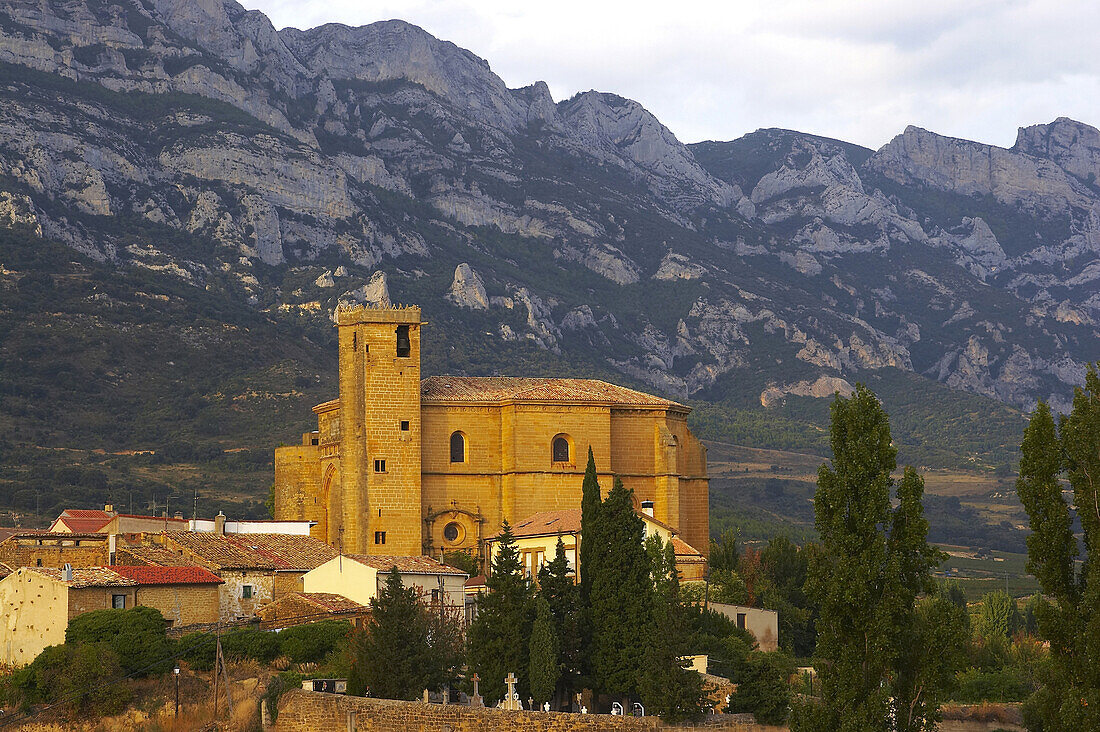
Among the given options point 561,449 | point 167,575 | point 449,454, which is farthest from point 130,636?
point 561,449

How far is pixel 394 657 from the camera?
123ft

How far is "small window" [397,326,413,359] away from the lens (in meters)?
65.1

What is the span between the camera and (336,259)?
502ft

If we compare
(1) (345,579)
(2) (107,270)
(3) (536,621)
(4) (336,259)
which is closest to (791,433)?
(4) (336,259)

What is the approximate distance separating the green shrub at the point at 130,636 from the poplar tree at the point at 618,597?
474 inches

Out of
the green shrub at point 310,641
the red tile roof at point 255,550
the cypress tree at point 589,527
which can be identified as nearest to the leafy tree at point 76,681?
the green shrub at point 310,641

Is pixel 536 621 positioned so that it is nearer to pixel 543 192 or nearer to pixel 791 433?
pixel 791 433

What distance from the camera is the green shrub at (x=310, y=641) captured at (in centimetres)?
4441

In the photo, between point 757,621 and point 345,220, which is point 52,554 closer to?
point 757,621

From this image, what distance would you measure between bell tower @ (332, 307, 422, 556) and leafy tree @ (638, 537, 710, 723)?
26.8 m

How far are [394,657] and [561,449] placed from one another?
29.6 meters

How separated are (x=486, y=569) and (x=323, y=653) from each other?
16.8 m

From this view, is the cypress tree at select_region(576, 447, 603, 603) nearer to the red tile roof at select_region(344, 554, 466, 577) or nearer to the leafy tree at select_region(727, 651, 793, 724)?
the leafy tree at select_region(727, 651, 793, 724)

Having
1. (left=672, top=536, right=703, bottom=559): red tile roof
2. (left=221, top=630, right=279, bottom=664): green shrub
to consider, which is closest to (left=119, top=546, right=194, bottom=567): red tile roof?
(left=221, top=630, right=279, bottom=664): green shrub
